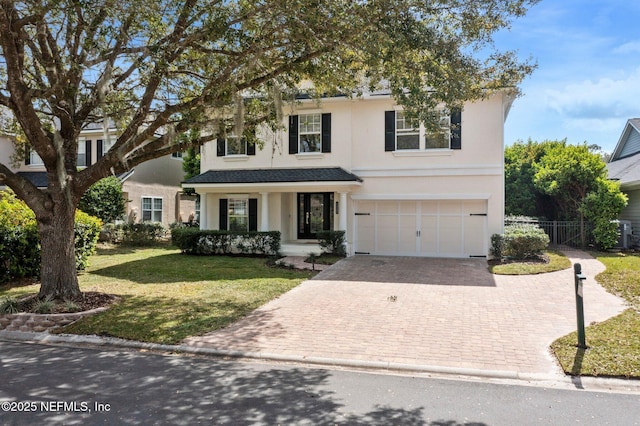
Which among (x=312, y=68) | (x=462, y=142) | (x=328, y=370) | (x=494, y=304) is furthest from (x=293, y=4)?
(x=462, y=142)

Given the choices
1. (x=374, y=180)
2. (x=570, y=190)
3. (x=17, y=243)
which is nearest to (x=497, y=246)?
(x=374, y=180)

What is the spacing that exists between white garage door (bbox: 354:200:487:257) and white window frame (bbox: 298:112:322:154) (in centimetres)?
308

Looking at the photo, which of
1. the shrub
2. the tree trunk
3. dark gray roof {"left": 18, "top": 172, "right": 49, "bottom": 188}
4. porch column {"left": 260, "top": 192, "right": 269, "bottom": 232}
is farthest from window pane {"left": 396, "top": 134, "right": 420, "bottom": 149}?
dark gray roof {"left": 18, "top": 172, "right": 49, "bottom": 188}

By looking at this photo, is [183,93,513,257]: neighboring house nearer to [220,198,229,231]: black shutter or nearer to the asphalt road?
[220,198,229,231]: black shutter

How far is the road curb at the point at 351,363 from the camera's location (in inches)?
208

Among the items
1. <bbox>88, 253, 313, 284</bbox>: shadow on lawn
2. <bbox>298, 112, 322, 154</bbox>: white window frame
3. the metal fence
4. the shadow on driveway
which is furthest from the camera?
the metal fence

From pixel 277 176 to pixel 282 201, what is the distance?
1515mm

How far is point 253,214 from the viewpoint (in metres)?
18.7

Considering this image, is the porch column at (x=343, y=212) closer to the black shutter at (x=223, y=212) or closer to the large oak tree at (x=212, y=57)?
the black shutter at (x=223, y=212)

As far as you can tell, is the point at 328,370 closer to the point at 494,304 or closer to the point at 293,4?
the point at 494,304

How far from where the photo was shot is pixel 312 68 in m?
9.20

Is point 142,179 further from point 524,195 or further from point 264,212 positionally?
point 524,195

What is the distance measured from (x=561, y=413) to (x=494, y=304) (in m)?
4.96

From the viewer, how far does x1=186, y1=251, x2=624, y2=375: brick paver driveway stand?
6.33 m
